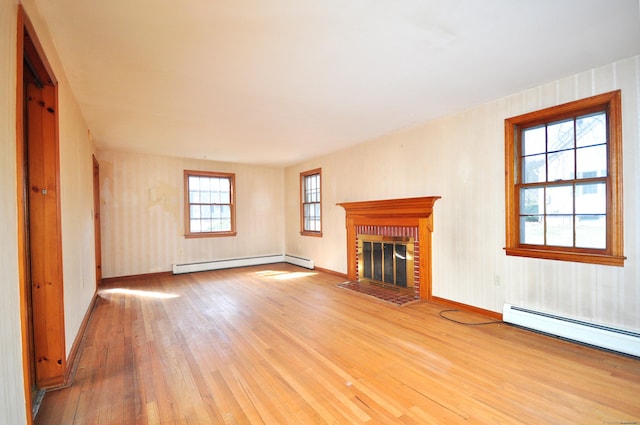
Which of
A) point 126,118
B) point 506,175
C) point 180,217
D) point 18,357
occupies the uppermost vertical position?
point 126,118

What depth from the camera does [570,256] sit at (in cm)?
286

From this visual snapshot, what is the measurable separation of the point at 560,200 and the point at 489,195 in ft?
2.17

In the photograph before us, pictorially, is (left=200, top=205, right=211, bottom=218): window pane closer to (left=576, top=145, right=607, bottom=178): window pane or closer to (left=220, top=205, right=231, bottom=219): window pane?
(left=220, top=205, right=231, bottom=219): window pane

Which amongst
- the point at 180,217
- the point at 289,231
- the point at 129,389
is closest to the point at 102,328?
the point at 129,389

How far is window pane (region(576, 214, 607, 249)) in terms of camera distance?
2736mm

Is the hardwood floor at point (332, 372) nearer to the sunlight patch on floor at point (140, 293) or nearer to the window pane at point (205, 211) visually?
the sunlight patch on floor at point (140, 293)

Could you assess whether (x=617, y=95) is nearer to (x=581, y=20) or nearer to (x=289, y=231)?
(x=581, y=20)

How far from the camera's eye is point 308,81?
2.86 meters

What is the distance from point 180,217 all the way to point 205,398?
5.02m

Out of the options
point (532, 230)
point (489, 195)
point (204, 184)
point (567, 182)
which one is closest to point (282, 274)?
point (204, 184)

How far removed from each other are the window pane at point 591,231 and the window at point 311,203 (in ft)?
14.4

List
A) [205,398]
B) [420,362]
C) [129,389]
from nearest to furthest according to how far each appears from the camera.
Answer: [205,398] → [129,389] → [420,362]

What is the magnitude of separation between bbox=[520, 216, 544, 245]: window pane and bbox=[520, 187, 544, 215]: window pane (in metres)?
0.08

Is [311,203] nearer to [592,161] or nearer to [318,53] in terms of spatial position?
[318,53]
